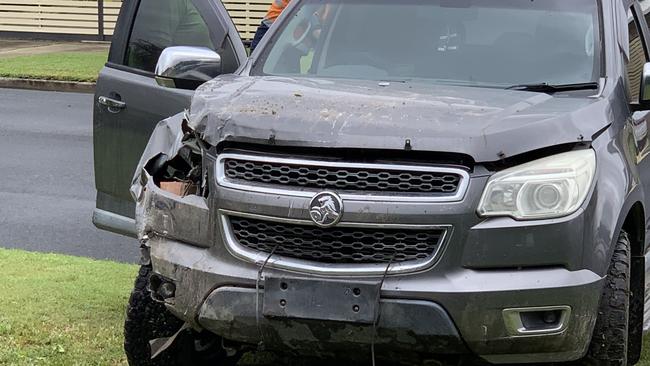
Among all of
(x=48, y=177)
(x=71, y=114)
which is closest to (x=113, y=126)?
(x=48, y=177)

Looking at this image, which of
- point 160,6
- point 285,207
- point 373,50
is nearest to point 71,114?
point 160,6

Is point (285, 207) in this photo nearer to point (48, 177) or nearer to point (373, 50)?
point (373, 50)

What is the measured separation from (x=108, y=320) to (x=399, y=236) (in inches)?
93.6

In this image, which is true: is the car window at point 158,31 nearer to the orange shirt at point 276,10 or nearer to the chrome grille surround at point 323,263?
the orange shirt at point 276,10

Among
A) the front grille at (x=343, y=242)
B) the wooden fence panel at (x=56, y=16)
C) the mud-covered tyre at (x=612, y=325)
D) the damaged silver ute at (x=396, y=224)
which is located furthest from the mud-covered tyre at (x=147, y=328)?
the wooden fence panel at (x=56, y=16)

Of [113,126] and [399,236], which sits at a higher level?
[399,236]

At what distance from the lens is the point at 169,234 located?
384 cm

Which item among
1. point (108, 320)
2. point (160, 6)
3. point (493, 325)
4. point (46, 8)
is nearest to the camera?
point (493, 325)

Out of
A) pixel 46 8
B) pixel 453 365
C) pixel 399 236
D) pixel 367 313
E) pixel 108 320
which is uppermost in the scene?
pixel 399 236

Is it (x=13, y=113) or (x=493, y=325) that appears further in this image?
(x=13, y=113)

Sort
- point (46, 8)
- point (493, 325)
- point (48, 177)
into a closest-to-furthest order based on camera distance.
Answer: point (493, 325), point (48, 177), point (46, 8)

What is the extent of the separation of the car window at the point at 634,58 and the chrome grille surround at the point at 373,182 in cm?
159

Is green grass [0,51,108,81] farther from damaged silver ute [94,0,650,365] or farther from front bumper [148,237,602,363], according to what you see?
front bumper [148,237,602,363]

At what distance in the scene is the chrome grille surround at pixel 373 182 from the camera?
135 inches
